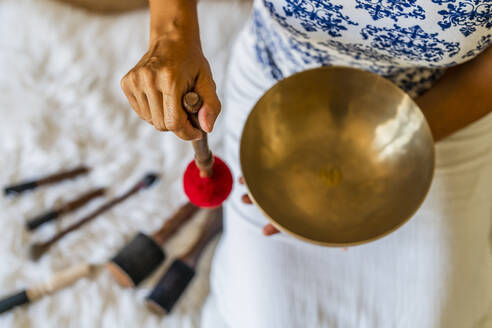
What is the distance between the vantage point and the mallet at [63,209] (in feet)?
2.49

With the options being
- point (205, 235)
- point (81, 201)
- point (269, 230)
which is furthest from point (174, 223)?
point (269, 230)

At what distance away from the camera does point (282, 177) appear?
1.77ft

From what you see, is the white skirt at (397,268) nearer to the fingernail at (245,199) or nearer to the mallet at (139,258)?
the fingernail at (245,199)

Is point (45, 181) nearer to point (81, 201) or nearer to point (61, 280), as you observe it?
point (81, 201)

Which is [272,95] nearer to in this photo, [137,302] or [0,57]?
[137,302]

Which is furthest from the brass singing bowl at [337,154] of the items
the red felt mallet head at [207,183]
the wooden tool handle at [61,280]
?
the wooden tool handle at [61,280]

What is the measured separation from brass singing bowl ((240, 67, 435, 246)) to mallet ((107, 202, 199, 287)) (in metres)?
0.31

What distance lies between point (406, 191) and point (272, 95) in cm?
21

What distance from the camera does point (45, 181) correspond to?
79cm

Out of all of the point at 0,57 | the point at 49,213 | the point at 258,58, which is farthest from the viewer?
the point at 0,57

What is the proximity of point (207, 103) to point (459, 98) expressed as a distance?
0.36 m

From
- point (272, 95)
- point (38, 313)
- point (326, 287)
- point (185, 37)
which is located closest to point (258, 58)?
point (272, 95)

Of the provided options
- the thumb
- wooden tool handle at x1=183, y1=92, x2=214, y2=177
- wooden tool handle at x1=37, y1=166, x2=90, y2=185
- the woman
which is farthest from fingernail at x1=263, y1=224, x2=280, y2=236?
wooden tool handle at x1=37, y1=166, x2=90, y2=185

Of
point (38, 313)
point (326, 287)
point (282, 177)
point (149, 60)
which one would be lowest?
point (38, 313)
